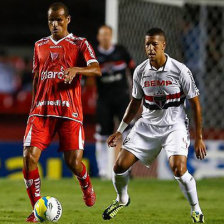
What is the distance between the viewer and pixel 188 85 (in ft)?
19.4

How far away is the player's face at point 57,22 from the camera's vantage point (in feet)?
19.9

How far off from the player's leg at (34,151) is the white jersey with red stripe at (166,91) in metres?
0.92

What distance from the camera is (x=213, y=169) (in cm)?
1133

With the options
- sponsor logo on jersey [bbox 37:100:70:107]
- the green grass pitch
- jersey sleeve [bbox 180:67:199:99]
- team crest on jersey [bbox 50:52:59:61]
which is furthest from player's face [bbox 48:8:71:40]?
the green grass pitch

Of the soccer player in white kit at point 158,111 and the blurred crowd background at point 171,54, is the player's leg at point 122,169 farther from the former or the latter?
the blurred crowd background at point 171,54

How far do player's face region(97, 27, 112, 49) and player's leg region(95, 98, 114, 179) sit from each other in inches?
32.3

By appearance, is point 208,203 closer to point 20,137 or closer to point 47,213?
point 47,213

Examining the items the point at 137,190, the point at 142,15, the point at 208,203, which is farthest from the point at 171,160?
the point at 142,15

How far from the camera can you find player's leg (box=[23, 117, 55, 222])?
583 cm

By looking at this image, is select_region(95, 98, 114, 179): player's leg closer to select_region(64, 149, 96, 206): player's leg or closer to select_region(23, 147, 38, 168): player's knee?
select_region(64, 149, 96, 206): player's leg

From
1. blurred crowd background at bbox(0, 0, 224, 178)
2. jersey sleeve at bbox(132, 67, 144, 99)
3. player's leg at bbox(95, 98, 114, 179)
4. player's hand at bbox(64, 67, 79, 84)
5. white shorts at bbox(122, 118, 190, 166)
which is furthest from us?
blurred crowd background at bbox(0, 0, 224, 178)

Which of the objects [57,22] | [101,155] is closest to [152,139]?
[57,22]

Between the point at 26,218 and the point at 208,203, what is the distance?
246 centimetres

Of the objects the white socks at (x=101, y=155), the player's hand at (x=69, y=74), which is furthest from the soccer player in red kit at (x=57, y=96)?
the white socks at (x=101, y=155)
